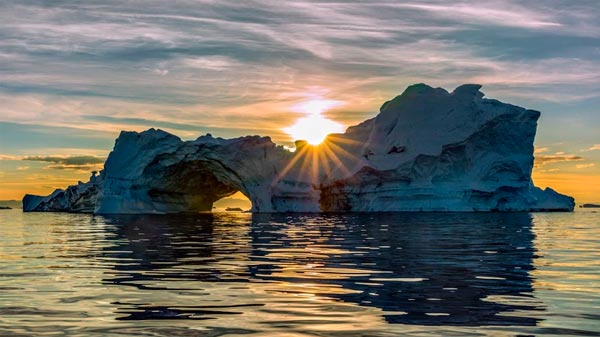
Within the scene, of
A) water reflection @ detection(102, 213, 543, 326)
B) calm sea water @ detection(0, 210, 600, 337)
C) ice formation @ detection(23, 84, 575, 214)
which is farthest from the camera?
ice formation @ detection(23, 84, 575, 214)

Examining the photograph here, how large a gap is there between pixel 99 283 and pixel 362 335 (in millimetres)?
5857

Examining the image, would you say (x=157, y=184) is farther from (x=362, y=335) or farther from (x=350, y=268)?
(x=362, y=335)

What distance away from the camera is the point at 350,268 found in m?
13.1

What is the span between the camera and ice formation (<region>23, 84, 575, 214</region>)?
53.0m

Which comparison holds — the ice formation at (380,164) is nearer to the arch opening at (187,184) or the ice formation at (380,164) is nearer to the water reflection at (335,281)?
the arch opening at (187,184)

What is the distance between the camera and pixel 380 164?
5450 centimetres

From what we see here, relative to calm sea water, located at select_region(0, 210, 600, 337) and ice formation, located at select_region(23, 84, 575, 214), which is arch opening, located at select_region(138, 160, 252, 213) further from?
calm sea water, located at select_region(0, 210, 600, 337)

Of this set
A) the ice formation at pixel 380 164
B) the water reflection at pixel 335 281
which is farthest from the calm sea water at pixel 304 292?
the ice formation at pixel 380 164

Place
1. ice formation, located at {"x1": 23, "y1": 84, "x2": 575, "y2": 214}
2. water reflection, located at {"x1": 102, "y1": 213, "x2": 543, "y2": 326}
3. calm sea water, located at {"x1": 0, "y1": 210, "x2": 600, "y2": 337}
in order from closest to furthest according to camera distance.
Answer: calm sea water, located at {"x1": 0, "y1": 210, "x2": 600, "y2": 337}, water reflection, located at {"x1": 102, "y1": 213, "x2": 543, "y2": 326}, ice formation, located at {"x1": 23, "y1": 84, "x2": 575, "y2": 214}

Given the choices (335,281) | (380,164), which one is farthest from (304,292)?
(380,164)

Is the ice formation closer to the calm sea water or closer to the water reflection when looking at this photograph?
the water reflection

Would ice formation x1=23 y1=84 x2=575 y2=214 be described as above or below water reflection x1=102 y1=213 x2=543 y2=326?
above

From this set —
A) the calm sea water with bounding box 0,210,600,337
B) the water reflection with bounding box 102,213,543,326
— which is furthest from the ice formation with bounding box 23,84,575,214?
the calm sea water with bounding box 0,210,600,337

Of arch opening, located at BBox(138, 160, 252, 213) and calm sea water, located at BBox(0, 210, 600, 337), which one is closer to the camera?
calm sea water, located at BBox(0, 210, 600, 337)
